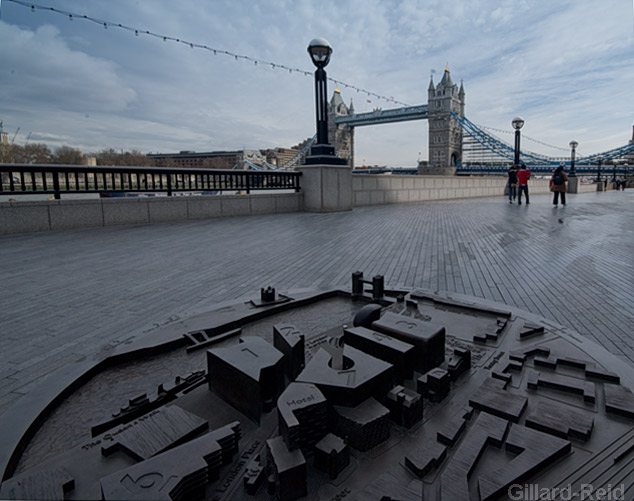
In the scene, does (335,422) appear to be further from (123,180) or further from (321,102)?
(321,102)

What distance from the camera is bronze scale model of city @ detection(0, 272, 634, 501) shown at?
5.11 feet

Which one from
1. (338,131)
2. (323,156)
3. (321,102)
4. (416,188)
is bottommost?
(416,188)

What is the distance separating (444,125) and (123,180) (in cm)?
8860

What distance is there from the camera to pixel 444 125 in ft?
289

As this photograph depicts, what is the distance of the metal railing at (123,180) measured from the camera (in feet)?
30.3

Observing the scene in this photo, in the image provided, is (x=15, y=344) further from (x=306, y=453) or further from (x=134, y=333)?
(x=306, y=453)

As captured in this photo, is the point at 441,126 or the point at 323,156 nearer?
the point at 323,156

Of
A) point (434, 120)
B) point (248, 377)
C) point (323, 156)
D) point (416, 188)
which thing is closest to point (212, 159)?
point (416, 188)

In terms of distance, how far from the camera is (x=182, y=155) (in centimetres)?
5834

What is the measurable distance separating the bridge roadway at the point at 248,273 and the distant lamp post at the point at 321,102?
17.2ft

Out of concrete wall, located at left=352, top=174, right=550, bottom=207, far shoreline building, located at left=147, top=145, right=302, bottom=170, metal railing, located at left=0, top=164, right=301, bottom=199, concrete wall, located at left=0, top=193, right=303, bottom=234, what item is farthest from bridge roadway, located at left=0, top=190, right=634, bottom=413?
far shoreline building, located at left=147, top=145, right=302, bottom=170

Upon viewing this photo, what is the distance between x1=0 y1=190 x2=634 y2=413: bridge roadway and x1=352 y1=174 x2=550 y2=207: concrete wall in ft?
26.6

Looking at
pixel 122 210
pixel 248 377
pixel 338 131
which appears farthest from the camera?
pixel 338 131

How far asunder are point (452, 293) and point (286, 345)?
2750 millimetres
